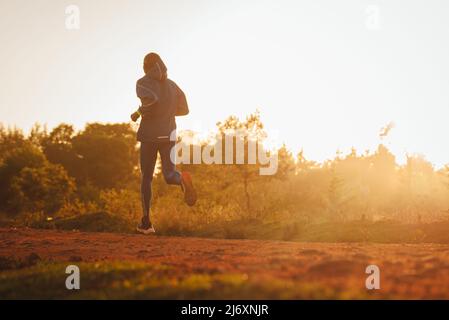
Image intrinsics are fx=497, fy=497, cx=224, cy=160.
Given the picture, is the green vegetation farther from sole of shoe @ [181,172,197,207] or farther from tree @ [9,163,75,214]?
sole of shoe @ [181,172,197,207]

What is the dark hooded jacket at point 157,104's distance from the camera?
26.1 ft

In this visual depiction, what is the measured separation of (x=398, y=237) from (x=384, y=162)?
3569 cm

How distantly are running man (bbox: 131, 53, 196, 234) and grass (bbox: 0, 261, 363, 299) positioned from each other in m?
3.80

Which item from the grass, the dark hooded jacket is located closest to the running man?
the dark hooded jacket

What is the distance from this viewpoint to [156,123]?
805 centimetres

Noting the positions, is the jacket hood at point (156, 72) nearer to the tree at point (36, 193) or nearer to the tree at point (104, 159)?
the tree at point (36, 193)

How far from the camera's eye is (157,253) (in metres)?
5.79

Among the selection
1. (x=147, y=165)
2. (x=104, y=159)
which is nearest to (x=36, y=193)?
(x=147, y=165)

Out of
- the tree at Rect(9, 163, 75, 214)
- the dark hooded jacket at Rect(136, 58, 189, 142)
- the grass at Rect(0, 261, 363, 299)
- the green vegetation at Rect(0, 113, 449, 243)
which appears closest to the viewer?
the grass at Rect(0, 261, 363, 299)

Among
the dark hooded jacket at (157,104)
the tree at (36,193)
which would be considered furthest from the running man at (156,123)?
the tree at (36,193)

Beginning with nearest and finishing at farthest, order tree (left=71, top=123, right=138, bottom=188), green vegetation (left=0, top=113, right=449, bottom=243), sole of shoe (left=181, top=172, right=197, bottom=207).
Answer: sole of shoe (left=181, top=172, right=197, bottom=207) < green vegetation (left=0, top=113, right=449, bottom=243) < tree (left=71, top=123, right=138, bottom=188)

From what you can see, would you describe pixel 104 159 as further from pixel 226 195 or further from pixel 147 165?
pixel 147 165

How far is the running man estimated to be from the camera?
8.00m

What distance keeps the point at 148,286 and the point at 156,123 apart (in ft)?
16.4
